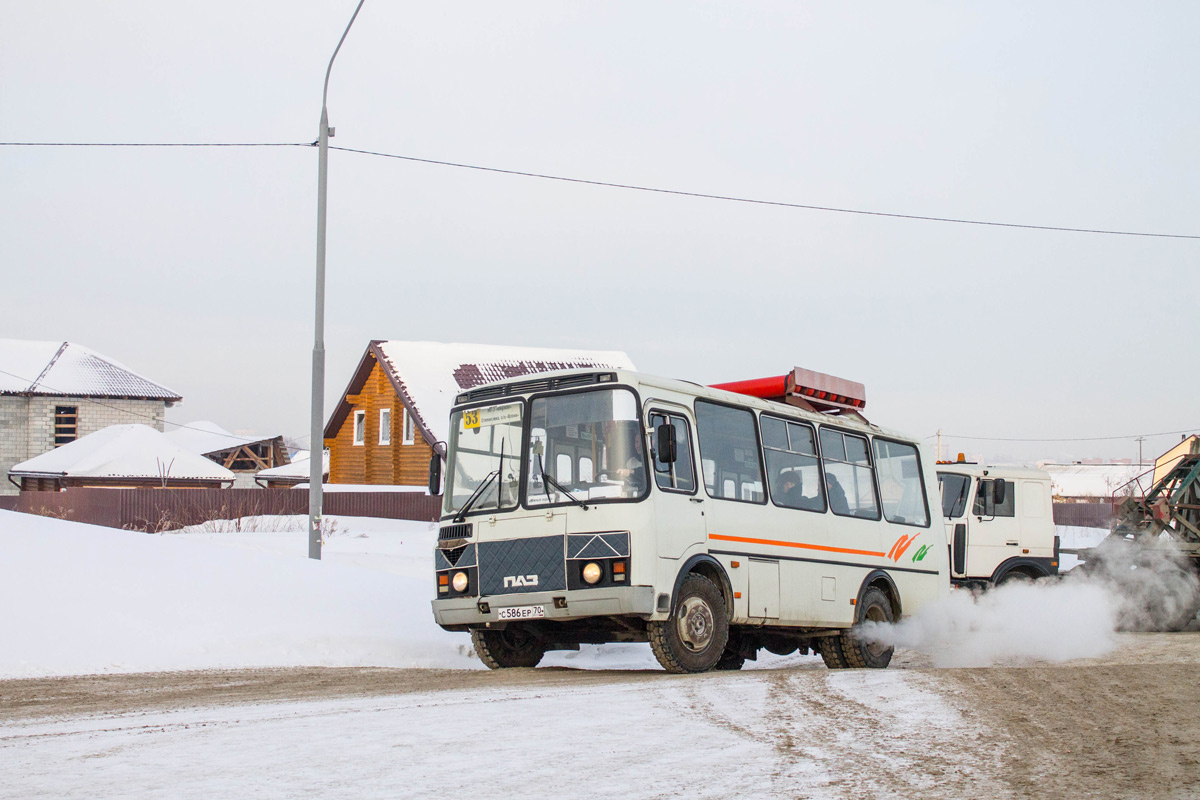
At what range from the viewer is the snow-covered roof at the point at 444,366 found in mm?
40188

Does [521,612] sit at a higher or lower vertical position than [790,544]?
lower

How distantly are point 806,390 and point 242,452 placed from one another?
6242 cm

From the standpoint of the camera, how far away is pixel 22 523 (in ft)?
48.5

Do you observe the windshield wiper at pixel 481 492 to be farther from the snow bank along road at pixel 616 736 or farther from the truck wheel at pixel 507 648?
the snow bank along road at pixel 616 736

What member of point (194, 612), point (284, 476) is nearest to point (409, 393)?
point (284, 476)

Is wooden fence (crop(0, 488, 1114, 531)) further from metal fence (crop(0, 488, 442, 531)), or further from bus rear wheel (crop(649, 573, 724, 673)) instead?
bus rear wheel (crop(649, 573, 724, 673))

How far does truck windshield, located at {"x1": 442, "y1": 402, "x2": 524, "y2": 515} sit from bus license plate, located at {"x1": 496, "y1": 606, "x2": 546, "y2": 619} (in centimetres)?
90

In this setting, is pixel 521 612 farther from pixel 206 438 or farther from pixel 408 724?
pixel 206 438

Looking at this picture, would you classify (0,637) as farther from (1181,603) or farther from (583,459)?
(1181,603)

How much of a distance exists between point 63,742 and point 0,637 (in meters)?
5.30

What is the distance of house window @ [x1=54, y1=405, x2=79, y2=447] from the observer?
63.2 meters

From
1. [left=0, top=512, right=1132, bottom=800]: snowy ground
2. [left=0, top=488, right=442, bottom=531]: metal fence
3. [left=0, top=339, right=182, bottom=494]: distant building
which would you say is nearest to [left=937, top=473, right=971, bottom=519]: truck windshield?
[left=0, top=512, right=1132, bottom=800]: snowy ground

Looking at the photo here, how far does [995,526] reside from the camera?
17.9 metres

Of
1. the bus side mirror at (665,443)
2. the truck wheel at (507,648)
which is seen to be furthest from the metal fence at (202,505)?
the bus side mirror at (665,443)
